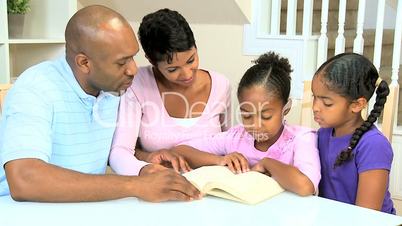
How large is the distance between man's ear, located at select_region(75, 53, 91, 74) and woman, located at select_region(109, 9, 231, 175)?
246 millimetres

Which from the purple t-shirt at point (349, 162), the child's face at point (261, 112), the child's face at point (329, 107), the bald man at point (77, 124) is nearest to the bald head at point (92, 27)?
the bald man at point (77, 124)

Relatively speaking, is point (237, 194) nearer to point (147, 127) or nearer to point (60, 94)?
point (60, 94)

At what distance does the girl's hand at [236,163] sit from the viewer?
53.7 inches

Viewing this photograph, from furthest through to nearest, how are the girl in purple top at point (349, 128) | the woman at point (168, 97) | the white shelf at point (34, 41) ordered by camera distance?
the white shelf at point (34, 41) → the woman at point (168, 97) → the girl in purple top at point (349, 128)

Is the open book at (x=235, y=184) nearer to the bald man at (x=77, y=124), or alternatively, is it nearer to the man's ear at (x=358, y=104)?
the bald man at (x=77, y=124)

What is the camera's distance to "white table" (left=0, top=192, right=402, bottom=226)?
3.35ft

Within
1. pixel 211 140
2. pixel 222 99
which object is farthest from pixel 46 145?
pixel 222 99

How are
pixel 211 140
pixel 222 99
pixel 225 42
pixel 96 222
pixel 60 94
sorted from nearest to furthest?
pixel 96 222 → pixel 60 94 → pixel 211 140 → pixel 222 99 → pixel 225 42

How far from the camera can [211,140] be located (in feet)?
5.31

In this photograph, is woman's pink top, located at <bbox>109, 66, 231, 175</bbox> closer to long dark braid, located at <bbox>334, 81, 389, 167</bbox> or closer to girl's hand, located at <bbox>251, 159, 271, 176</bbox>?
girl's hand, located at <bbox>251, 159, 271, 176</bbox>

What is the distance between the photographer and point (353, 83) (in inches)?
55.0

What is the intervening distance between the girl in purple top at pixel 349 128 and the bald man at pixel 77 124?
1.53ft

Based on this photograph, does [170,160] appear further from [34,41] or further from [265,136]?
[34,41]

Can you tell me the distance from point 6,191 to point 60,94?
0.29 m
